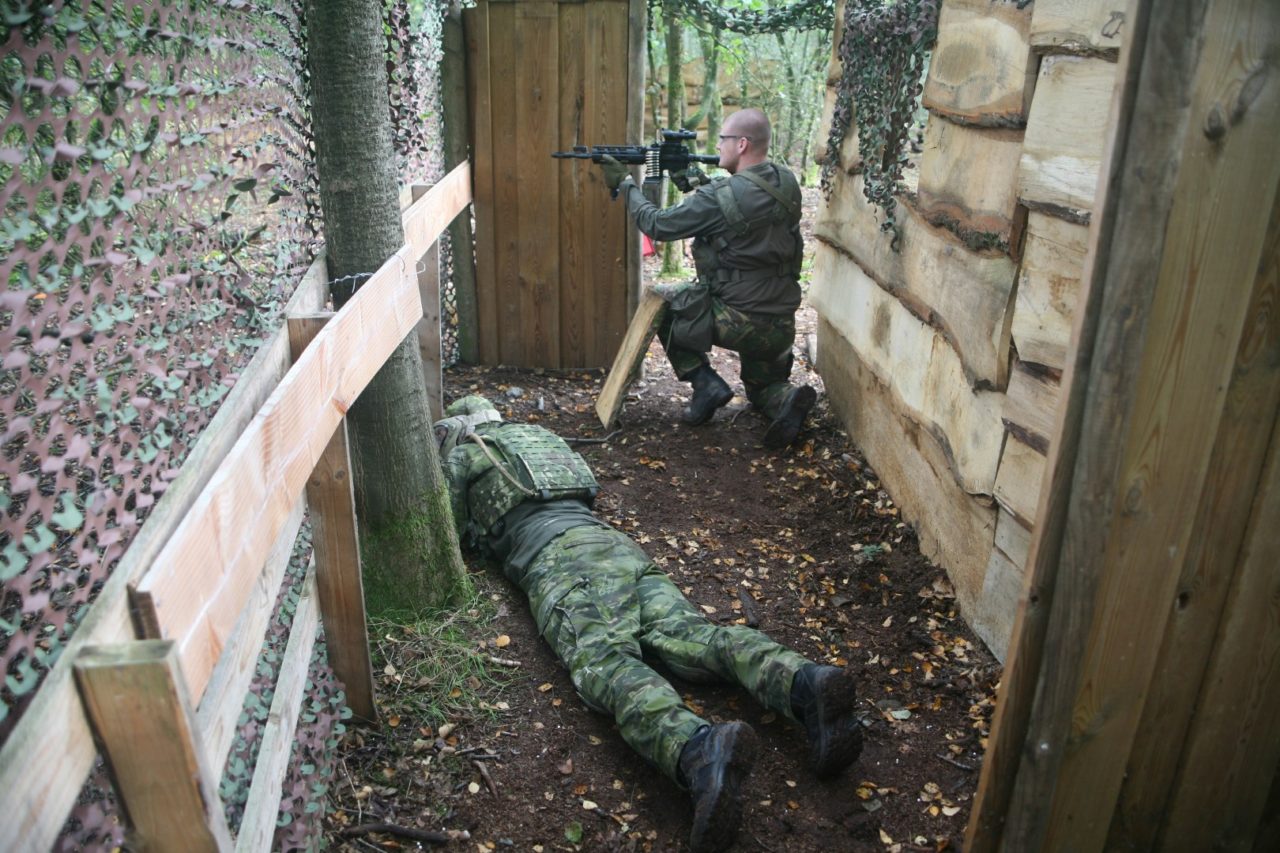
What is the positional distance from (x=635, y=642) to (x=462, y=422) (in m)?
1.67

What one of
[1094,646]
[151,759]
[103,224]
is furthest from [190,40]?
[1094,646]

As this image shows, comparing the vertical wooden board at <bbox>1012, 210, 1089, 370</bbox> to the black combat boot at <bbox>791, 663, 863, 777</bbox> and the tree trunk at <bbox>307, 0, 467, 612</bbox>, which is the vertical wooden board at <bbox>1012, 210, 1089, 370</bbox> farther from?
the tree trunk at <bbox>307, 0, 467, 612</bbox>

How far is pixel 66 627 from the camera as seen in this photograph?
1498 millimetres

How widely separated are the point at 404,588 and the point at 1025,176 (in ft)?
8.63

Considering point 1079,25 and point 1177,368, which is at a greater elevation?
point 1079,25

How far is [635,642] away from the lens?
3.31 metres

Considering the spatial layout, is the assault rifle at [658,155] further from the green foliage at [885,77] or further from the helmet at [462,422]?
the helmet at [462,422]

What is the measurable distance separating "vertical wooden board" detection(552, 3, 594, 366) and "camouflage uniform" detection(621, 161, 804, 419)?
497 mm

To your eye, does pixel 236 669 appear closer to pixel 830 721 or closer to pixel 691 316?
pixel 830 721

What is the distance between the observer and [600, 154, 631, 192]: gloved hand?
19.2ft

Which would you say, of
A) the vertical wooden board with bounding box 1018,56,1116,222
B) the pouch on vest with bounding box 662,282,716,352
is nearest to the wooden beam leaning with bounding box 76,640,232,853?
the vertical wooden board with bounding box 1018,56,1116,222

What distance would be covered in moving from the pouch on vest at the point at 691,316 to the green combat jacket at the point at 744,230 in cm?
11

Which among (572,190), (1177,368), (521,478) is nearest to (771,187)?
(572,190)

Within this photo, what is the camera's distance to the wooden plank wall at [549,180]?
612 centimetres
